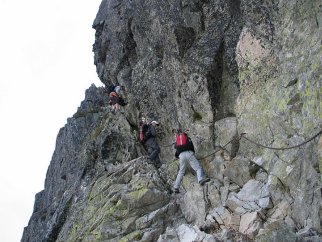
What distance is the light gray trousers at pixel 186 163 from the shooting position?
76.4 ft

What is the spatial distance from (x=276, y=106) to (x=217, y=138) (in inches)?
170

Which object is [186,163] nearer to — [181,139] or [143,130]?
[181,139]

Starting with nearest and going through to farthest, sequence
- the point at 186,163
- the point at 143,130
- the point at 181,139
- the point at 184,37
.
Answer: the point at 181,139, the point at 186,163, the point at 184,37, the point at 143,130

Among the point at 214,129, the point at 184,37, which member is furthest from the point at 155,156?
the point at 184,37

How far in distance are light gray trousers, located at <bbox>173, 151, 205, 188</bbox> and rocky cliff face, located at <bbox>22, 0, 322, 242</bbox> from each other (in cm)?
54

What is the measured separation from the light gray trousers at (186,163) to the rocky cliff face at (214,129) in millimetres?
541

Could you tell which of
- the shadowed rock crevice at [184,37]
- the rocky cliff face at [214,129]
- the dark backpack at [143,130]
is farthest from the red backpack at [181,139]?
the shadowed rock crevice at [184,37]

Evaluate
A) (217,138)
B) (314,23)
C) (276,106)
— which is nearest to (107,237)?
(217,138)

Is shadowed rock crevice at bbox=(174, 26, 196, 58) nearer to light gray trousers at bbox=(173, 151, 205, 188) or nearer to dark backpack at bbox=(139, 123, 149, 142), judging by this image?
dark backpack at bbox=(139, 123, 149, 142)

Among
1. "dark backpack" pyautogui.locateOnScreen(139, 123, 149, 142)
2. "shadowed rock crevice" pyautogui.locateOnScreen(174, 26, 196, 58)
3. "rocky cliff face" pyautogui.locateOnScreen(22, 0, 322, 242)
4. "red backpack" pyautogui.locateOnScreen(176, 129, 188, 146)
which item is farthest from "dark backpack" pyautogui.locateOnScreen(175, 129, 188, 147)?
"shadowed rock crevice" pyautogui.locateOnScreen(174, 26, 196, 58)

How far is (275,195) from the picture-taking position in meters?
18.8

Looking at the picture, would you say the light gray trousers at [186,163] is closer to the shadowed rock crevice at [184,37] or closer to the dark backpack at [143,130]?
the dark backpack at [143,130]

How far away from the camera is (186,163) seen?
2419 centimetres

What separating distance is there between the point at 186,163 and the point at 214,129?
2353mm
